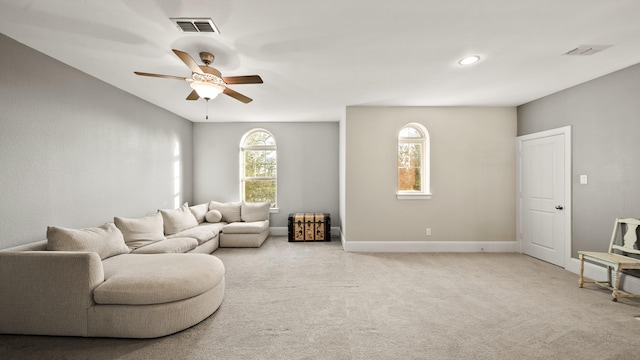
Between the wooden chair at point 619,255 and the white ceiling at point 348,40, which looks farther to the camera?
the wooden chair at point 619,255

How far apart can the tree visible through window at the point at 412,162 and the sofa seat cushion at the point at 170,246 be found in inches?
143

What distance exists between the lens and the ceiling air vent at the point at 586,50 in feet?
8.74

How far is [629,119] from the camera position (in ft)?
10.5

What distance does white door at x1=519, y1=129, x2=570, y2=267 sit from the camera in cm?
400

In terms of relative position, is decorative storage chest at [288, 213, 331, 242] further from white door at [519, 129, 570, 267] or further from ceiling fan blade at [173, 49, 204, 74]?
ceiling fan blade at [173, 49, 204, 74]

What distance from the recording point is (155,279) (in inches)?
89.3

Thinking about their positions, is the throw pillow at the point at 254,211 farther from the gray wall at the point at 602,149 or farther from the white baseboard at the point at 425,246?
the gray wall at the point at 602,149

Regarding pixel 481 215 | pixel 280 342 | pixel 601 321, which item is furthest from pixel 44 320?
pixel 481 215

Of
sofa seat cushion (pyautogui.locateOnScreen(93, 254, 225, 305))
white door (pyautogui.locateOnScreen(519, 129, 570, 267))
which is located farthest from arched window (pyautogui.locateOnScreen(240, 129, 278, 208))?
white door (pyautogui.locateOnScreen(519, 129, 570, 267))

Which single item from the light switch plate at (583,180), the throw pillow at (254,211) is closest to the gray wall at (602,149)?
the light switch plate at (583,180)

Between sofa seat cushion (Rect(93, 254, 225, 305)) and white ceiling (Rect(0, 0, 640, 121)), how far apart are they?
2.13m

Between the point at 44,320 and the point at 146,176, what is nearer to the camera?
the point at 44,320

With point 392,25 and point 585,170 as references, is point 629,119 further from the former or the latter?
point 392,25

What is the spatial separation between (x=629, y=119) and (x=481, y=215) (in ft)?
7.40
